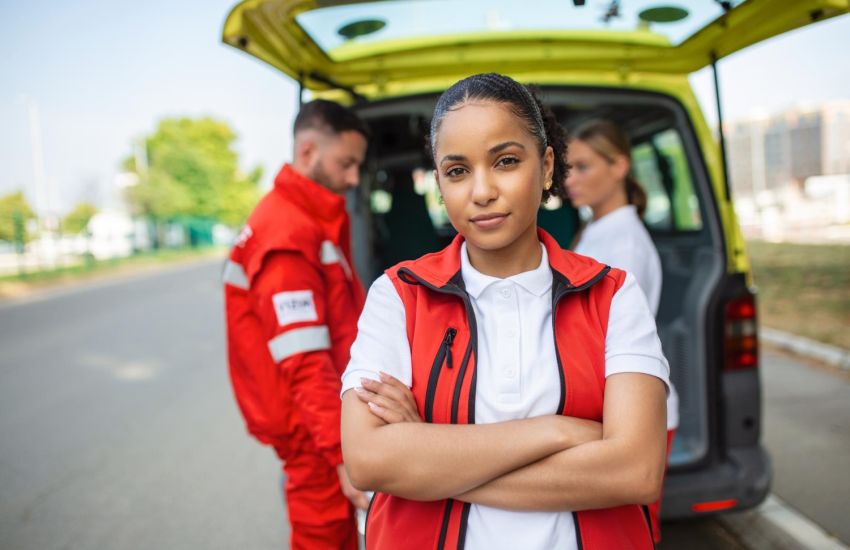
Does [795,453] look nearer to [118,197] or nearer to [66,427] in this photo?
[66,427]

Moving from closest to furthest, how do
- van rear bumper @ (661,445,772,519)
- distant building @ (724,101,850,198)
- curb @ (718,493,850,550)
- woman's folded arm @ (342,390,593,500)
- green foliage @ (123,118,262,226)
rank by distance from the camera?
woman's folded arm @ (342,390,593,500)
van rear bumper @ (661,445,772,519)
curb @ (718,493,850,550)
distant building @ (724,101,850,198)
green foliage @ (123,118,262,226)

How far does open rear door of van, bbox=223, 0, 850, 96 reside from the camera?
205cm

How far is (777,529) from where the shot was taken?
10.8 ft

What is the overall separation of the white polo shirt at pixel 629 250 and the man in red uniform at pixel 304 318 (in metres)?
0.89

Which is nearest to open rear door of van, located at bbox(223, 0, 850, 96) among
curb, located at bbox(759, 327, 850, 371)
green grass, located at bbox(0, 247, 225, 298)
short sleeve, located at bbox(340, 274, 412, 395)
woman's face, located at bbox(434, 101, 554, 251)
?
woman's face, located at bbox(434, 101, 554, 251)

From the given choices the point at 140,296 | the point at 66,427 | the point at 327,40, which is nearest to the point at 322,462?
the point at 327,40

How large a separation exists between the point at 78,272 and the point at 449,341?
23885mm

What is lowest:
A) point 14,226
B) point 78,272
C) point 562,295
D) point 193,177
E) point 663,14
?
point 78,272

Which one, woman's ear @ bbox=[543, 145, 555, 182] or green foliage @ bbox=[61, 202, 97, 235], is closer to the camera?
woman's ear @ bbox=[543, 145, 555, 182]

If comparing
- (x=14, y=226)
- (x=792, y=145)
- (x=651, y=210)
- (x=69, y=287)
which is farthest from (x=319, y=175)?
(x=792, y=145)

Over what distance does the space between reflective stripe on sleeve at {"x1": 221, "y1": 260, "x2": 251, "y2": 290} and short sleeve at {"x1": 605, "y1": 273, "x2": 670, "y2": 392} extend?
124 centimetres

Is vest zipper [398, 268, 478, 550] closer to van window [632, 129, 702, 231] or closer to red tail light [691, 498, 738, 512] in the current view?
red tail light [691, 498, 738, 512]

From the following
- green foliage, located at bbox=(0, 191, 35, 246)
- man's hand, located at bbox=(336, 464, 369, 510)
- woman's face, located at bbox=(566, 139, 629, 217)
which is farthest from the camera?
green foliage, located at bbox=(0, 191, 35, 246)

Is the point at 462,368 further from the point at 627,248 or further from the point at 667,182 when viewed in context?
the point at 667,182
